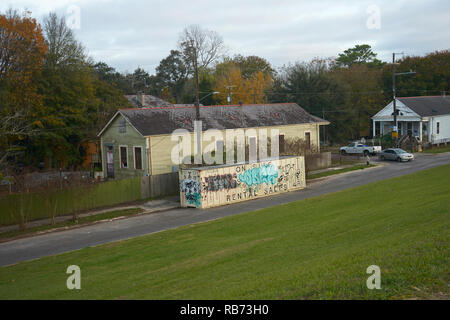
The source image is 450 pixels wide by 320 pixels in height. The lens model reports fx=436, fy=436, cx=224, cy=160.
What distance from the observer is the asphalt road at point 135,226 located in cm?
1847

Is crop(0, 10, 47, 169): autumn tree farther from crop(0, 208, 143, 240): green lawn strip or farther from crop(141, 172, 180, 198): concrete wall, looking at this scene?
crop(0, 208, 143, 240): green lawn strip

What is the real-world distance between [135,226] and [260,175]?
1004 cm

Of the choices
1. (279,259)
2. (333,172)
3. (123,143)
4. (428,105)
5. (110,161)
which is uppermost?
(428,105)

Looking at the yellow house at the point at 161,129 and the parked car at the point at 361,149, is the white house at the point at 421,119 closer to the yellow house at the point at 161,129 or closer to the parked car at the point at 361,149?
the parked car at the point at 361,149

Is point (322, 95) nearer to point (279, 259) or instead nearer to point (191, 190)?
point (191, 190)

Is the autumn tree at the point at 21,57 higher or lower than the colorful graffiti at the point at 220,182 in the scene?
higher

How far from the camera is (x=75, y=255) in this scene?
646 inches

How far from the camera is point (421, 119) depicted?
50969mm

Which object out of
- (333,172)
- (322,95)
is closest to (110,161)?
(333,172)

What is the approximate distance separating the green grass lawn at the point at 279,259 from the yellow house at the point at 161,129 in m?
13.5

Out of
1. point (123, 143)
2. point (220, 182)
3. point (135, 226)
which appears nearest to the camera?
point (135, 226)

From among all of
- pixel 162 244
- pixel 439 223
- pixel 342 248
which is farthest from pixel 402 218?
pixel 162 244

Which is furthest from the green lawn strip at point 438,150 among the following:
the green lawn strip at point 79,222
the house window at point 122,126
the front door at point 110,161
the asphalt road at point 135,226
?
the green lawn strip at point 79,222

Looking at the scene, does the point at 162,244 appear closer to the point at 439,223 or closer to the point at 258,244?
the point at 258,244
